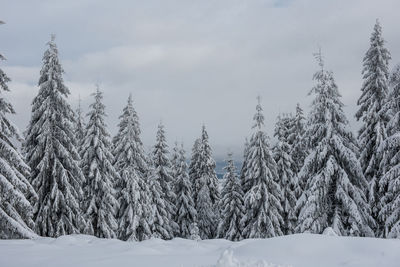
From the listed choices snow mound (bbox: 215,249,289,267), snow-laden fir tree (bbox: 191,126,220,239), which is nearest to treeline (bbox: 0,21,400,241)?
snow-laden fir tree (bbox: 191,126,220,239)

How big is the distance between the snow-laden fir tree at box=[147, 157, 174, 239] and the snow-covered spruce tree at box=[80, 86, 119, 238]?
511 cm

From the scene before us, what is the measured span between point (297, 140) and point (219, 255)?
2438 centimetres

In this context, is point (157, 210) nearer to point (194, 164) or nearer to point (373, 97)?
point (194, 164)

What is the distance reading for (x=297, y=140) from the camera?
1261 inches

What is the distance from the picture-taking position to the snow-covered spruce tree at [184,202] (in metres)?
36.8

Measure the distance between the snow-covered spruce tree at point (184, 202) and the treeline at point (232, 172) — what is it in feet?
Answer: 4.58

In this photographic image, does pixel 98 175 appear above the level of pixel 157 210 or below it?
above

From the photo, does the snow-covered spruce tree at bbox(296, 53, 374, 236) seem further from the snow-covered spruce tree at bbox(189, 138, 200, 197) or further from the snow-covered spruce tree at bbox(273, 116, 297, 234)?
the snow-covered spruce tree at bbox(189, 138, 200, 197)

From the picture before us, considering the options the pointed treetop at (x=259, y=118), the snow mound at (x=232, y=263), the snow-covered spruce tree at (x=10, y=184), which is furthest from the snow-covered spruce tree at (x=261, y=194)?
the snow mound at (x=232, y=263)

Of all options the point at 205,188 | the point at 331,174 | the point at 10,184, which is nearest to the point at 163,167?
the point at 205,188

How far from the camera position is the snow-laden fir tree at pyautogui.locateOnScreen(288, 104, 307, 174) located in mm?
31422

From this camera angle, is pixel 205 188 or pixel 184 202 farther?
pixel 205 188

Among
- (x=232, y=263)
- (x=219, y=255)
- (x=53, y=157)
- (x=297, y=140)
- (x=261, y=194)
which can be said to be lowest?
(x=219, y=255)

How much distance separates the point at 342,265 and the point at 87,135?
76.8ft
